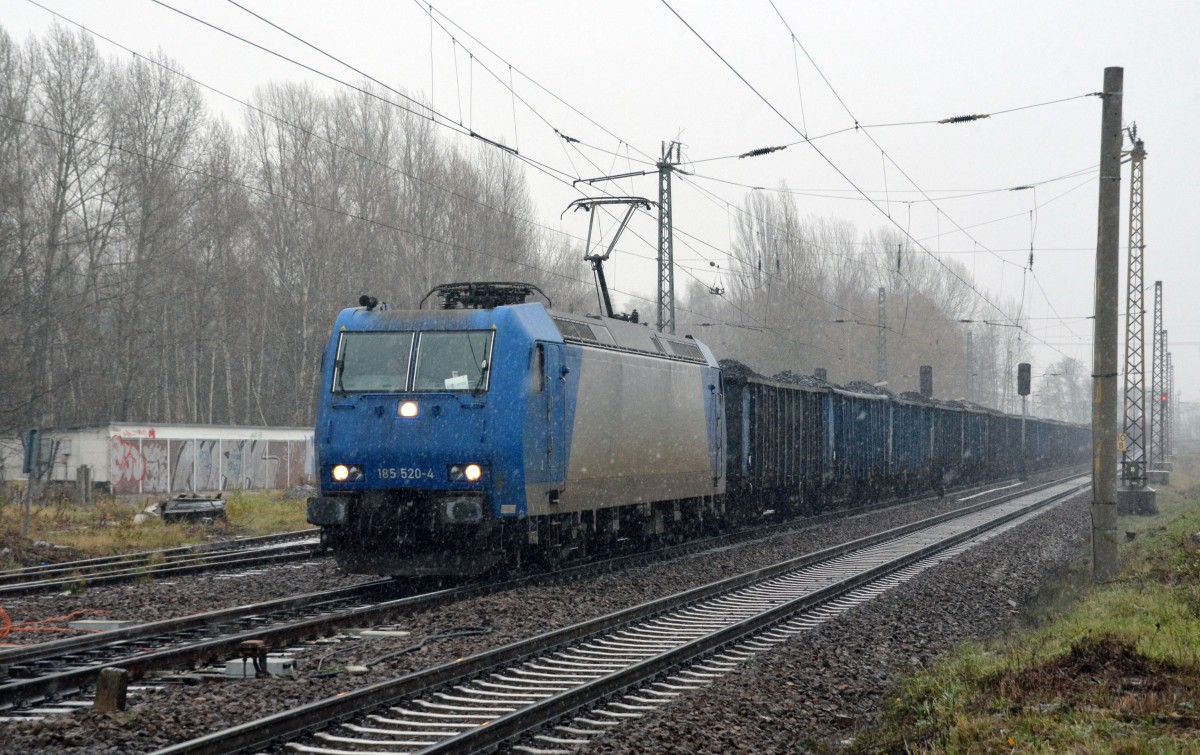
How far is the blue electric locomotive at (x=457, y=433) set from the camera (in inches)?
473

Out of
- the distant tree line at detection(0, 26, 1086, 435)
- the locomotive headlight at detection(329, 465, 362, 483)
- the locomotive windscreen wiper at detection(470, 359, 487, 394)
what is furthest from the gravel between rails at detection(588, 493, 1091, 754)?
the distant tree line at detection(0, 26, 1086, 435)

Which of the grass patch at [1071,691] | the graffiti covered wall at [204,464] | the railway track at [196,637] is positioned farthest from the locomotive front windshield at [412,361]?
the graffiti covered wall at [204,464]

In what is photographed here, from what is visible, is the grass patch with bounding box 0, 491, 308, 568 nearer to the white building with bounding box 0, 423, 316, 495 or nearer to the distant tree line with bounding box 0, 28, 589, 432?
the white building with bounding box 0, 423, 316, 495

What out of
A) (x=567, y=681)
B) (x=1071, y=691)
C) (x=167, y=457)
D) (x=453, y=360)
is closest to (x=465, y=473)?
(x=453, y=360)

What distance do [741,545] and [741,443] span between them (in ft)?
Result: 8.94

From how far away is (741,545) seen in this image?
1872cm

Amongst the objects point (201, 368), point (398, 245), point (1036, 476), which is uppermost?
point (398, 245)

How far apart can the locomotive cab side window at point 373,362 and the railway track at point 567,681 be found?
384 centimetres

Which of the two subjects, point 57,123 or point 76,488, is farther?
point 57,123

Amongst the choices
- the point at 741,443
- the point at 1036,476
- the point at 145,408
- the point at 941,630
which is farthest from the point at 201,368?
the point at 941,630

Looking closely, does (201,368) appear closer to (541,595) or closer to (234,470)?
(234,470)

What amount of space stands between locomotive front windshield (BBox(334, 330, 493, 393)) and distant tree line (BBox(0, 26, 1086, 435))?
16.5 m

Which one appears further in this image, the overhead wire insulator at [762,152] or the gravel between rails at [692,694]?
the overhead wire insulator at [762,152]

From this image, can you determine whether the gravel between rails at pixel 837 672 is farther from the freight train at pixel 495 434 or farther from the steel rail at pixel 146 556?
the steel rail at pixel 146 556
